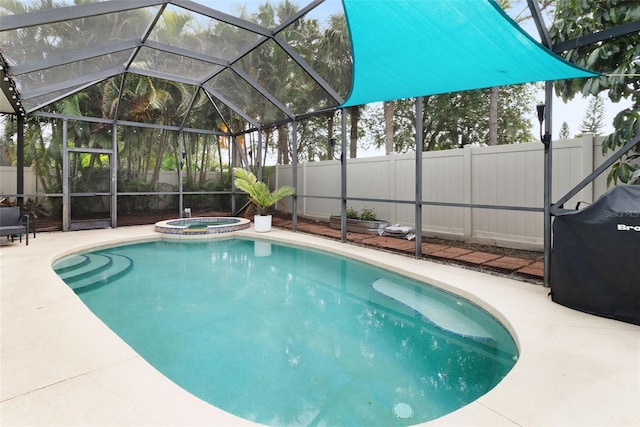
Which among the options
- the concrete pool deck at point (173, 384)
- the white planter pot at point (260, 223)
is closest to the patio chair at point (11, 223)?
the concrete pool deck at point (173, 384)

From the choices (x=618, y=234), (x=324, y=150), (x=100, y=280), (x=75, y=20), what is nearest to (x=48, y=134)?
(x=75, y=20)

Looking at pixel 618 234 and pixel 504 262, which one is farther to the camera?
pixel 504 262

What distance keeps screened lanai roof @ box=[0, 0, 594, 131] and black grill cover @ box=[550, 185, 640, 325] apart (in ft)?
4.60

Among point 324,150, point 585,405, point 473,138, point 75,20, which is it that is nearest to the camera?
point 585,405

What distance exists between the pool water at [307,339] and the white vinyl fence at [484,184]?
2527mm

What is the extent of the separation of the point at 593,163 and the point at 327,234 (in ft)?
16.7

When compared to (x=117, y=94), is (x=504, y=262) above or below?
below

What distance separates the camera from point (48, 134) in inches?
345

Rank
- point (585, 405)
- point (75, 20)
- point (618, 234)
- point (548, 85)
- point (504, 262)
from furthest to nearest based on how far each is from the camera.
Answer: point (504, 262) < point (75, 20) < point (548, 85) < point (618, 234) < point (585, 405)

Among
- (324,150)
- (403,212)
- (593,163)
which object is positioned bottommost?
(403,212)

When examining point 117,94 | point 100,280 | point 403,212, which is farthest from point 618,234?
point 117,94

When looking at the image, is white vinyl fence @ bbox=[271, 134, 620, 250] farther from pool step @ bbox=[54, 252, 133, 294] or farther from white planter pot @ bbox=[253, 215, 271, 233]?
pool step @ bbox=[54, 252, 133, 294]

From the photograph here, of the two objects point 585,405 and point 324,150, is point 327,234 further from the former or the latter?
point 324,150

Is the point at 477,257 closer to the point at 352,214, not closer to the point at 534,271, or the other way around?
the point at 534,271
